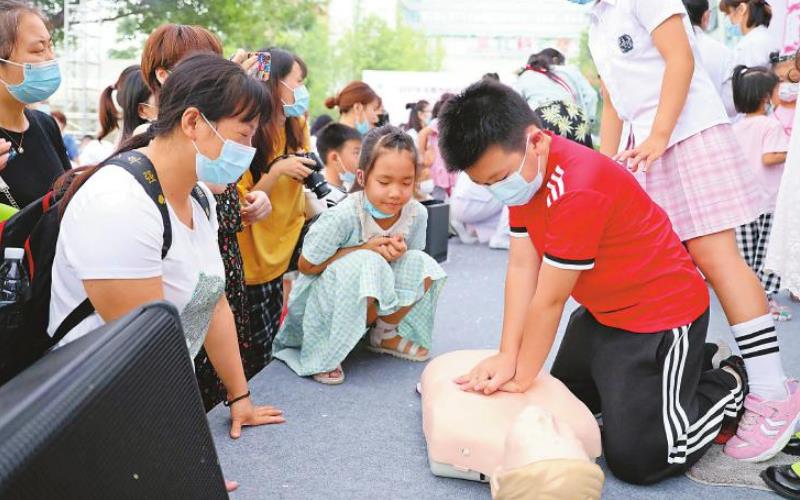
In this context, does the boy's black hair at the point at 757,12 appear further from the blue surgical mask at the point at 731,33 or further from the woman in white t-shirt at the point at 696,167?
the woman in white t-shirt at the point at 696,167

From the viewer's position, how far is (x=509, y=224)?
5.94ft

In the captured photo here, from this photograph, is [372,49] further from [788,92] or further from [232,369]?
[232,369]

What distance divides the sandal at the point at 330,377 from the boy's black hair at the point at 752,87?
2.18 m

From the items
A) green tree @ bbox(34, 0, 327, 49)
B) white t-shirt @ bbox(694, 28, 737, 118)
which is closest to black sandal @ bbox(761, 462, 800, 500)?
white t-shirt @ bbox(694, 28, 737, 118)

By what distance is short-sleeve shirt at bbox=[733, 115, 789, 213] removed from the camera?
2848 millimetres

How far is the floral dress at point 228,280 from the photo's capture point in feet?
6.10

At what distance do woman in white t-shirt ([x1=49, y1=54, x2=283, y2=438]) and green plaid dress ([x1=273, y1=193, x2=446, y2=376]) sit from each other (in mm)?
486

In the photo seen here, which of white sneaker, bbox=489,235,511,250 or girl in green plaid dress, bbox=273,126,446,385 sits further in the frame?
white sneaker, bbox=489,235,511,250

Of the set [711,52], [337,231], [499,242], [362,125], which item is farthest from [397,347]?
[499,242]

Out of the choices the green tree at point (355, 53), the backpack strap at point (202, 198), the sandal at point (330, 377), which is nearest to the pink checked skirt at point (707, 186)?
the sandal at point (330, 377)

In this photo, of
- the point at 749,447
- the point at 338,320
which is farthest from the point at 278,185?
the point at 749,447

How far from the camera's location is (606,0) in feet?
5.85

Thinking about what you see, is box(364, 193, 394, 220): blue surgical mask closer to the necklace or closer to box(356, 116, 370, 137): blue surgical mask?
the necklace

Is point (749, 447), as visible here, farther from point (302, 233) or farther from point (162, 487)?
point (302, 233)
